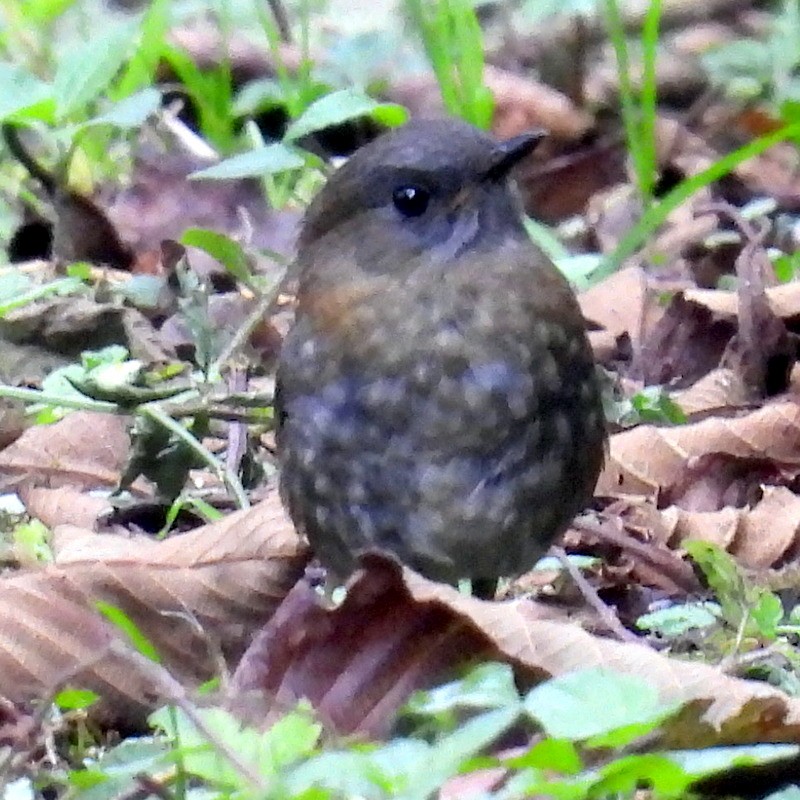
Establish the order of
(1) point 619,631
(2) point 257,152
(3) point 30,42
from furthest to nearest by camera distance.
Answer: (3) point 30,42, (2) point 257,152, (1) point 619,631

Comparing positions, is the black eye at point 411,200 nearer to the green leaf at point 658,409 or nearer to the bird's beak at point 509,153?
the bird's beak at point 509,153

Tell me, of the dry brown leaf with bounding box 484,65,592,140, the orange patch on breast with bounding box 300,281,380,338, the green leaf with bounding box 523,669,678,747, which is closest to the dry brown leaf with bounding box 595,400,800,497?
the orange patch on breast with bounding box 300,281,380,338

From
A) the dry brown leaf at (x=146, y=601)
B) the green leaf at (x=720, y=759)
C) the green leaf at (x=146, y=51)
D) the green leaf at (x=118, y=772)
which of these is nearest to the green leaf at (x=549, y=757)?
the green leaf at (x=720, y=759)

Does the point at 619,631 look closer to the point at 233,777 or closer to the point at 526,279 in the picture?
the point at 526,279

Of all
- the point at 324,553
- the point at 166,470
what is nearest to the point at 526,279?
the point at 324,553

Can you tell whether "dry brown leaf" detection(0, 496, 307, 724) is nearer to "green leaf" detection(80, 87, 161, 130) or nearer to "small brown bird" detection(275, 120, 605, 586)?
"small brown bird" detection(275, 120, 605, 586)

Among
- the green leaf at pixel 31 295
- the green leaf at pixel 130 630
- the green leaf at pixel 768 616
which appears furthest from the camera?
the green leaf at pixel 31 295
